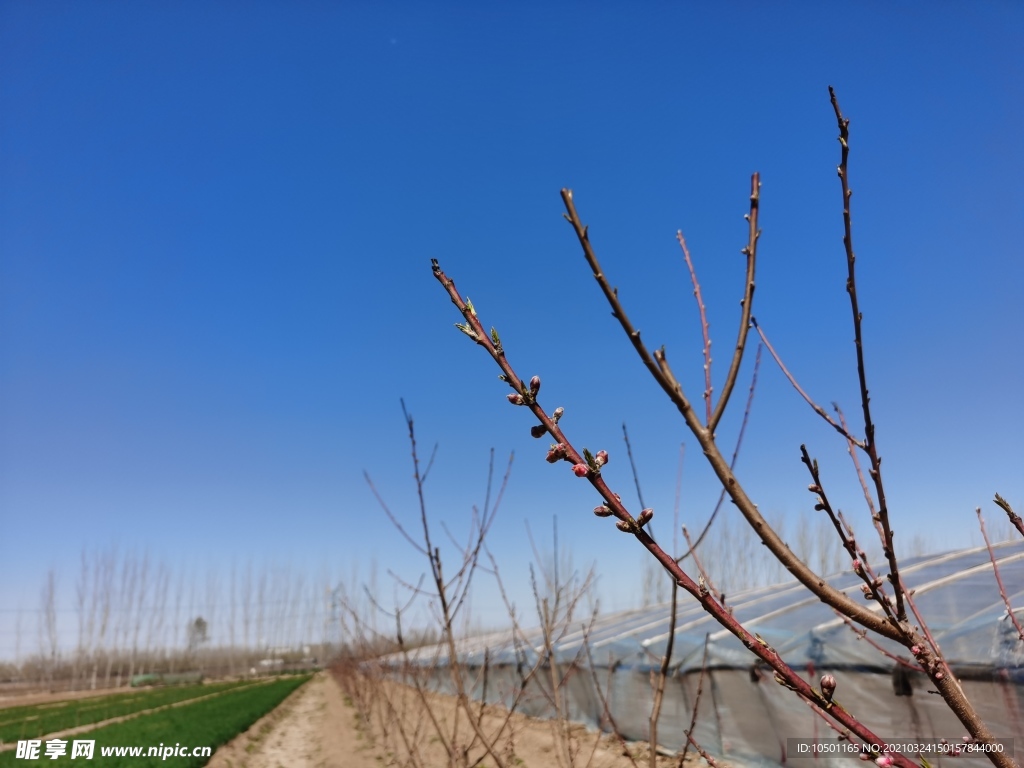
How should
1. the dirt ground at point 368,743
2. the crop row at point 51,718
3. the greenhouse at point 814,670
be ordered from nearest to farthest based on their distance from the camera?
the greenhouse at point 814,670 → the dirt ground at point 368,743 → the crop row at point 51,718

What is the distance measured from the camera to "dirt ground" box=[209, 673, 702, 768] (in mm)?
9766

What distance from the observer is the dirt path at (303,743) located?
14938 millimetres

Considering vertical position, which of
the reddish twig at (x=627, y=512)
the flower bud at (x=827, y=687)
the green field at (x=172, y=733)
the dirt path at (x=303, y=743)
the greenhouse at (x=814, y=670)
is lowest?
the dirt path at (x=303, y=743)

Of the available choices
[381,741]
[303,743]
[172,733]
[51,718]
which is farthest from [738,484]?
[51,718]

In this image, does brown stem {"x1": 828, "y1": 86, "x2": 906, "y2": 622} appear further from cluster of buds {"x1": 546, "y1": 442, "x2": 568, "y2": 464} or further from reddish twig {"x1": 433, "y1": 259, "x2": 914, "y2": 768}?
cluster of buds {"x1": 546, "y1": 442, "x2": 568, "y2": 464}

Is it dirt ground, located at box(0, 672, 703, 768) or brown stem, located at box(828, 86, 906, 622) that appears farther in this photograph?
dirt ground, located at box(0, 672, 703, 768)

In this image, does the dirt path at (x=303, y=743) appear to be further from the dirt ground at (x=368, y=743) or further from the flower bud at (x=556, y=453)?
the flower bud at (x=556, y=453)

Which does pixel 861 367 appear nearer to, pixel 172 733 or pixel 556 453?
pixel 556 453

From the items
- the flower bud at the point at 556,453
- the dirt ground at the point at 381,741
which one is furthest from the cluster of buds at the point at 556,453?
the dirt ground at the point at 381,741

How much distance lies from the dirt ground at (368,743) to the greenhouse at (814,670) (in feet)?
2.74

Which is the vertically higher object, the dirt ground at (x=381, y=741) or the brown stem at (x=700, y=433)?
the brown stem at (x=700, y=433)

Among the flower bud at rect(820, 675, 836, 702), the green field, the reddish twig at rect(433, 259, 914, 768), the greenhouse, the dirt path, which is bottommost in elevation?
the dirt path

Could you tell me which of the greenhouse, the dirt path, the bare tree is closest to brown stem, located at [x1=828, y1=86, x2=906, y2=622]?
the bare tree

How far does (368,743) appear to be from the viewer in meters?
15.8
